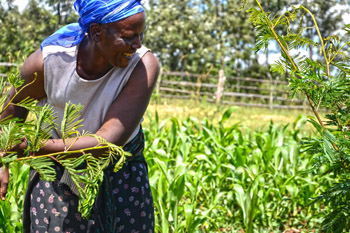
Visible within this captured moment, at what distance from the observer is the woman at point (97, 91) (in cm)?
168

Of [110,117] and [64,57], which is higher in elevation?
[64,57]

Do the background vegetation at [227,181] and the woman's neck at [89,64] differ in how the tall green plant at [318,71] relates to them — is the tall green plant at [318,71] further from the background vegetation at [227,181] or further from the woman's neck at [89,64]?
the woman's neck at [89,64]

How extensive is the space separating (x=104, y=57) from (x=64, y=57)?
157mm

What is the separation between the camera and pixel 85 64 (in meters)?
1.82

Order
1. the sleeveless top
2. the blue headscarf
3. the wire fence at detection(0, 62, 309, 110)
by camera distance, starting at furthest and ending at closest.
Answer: the wire fence at detection(0, 62, 309, 110) → the sleeveless top → the blue headscarf

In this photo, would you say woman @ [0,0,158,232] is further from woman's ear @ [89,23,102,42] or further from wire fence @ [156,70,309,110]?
wire fence @ [156,70,309,110]

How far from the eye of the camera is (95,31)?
1.71 meters

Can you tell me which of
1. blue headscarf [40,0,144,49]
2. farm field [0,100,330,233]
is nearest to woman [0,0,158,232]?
blue headscarf [40,0,144,49]

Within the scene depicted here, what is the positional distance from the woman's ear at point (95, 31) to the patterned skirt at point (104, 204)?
412 millimetres

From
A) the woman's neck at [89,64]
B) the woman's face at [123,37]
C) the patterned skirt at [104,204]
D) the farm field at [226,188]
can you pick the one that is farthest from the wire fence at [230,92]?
the woman's face at [123,37]

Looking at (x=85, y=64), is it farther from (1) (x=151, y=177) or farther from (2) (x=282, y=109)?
(2) (x=282, y=109)

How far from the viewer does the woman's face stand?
5.41 feet

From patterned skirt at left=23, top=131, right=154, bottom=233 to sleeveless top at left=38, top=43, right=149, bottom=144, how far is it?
0.18 meters

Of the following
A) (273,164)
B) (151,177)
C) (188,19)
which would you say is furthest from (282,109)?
(151,177)
